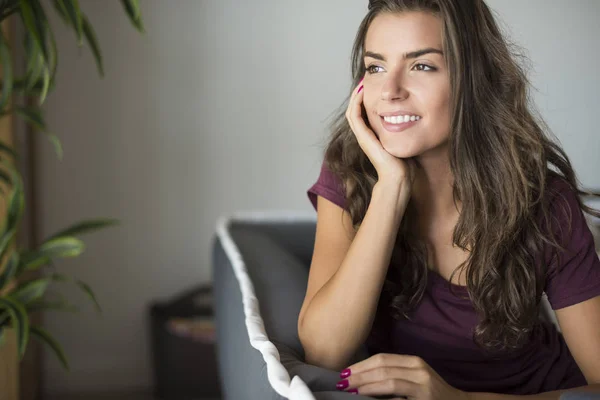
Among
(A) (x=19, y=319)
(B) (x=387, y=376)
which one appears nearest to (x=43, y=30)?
(A) (x=19, y=319)

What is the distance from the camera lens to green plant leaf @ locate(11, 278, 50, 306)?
1.45 m

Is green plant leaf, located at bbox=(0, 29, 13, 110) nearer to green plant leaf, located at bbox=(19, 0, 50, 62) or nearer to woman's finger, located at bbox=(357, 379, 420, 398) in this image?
green plant leaf, located at bbox=(19, 0, 50, 62)

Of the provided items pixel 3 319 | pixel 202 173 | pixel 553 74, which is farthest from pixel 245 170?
pixel 3 319

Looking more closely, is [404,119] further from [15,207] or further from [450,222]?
[15,207]

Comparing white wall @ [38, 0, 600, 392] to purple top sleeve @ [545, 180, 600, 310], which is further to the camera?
white wall @ [38, 0, 600, 392]

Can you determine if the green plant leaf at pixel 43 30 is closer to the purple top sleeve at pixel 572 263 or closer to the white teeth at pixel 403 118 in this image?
the white teeth at pixel 403 118

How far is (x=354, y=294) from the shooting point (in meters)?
1.06

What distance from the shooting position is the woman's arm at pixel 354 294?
1.06 meters

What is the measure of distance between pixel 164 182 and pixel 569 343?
1881 millimetres

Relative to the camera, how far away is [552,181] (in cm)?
121

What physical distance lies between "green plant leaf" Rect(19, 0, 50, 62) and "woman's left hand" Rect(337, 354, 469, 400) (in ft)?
A: 2.96

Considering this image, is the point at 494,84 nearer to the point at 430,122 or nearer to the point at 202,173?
the point at 430,122

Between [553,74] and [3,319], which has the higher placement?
[553,74]

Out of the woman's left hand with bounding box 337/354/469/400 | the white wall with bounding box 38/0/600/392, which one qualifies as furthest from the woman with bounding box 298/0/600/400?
the white wall with bounding box 38/0/600/392
